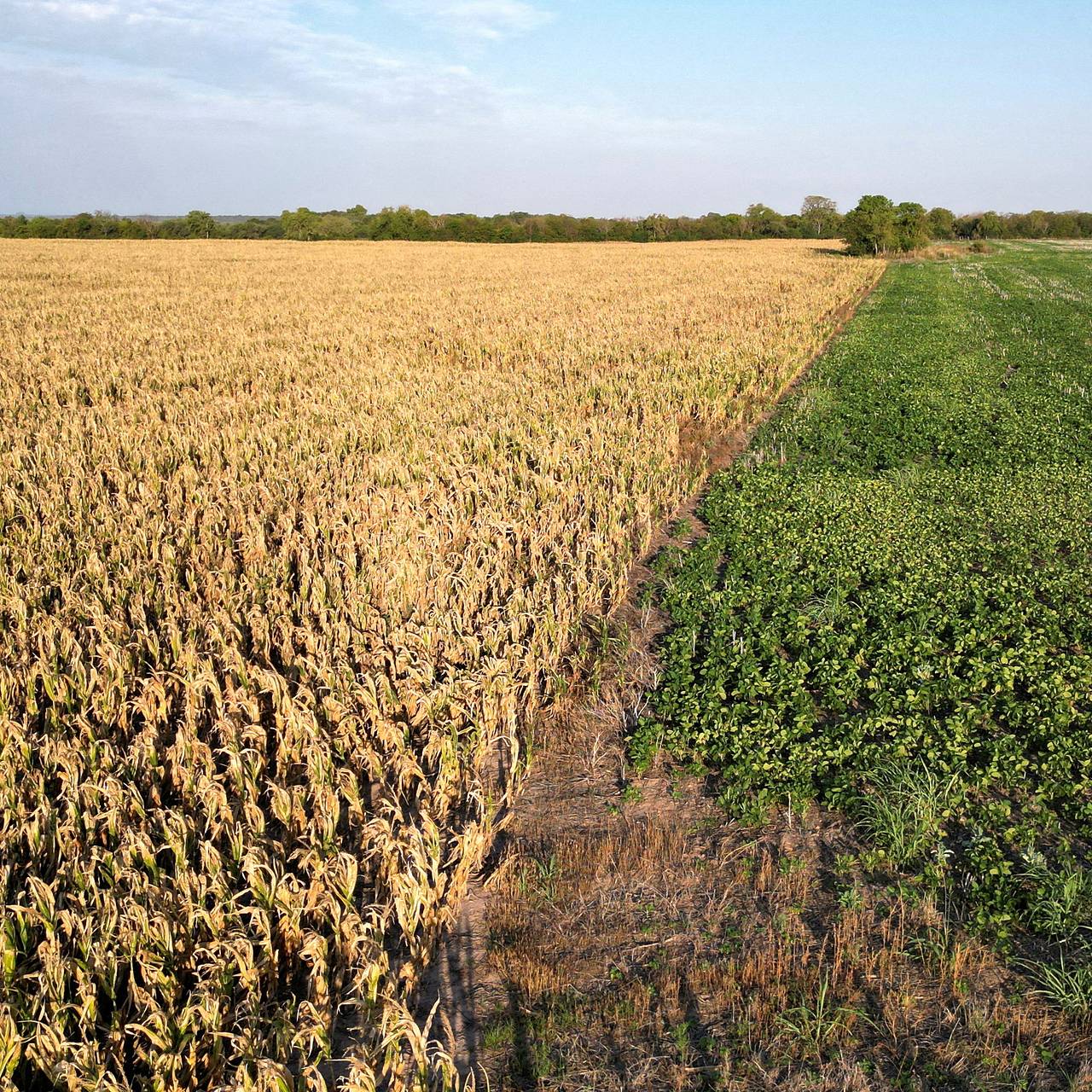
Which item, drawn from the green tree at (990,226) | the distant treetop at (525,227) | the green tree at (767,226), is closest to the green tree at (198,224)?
the distant treetop at (525,227)

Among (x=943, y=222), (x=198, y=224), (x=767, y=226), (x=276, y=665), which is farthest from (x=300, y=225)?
(x=276, y=665)

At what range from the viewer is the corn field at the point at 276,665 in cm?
309

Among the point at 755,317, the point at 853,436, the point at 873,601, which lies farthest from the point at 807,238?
the point at 873,601

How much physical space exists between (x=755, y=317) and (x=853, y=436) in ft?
37.6

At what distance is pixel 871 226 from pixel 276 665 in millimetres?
59291

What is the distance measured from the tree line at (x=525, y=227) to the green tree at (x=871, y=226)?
23591 mm

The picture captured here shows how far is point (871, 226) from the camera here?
54938mm

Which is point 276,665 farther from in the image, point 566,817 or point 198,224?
point 198,224

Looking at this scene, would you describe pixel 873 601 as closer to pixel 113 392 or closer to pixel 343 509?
pixel 343 509

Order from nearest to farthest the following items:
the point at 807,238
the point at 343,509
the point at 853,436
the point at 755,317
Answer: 1. the point at 343,509
2. the point at 853,436
3. the point at 755,317
4. the point at 807,238

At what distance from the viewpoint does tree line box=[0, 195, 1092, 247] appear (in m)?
86.3

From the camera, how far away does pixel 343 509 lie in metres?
7.71

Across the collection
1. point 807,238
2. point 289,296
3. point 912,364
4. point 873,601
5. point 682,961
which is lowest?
point 682,961

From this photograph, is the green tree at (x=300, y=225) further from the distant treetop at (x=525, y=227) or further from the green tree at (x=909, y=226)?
the green tree at (x=909, y=226)
